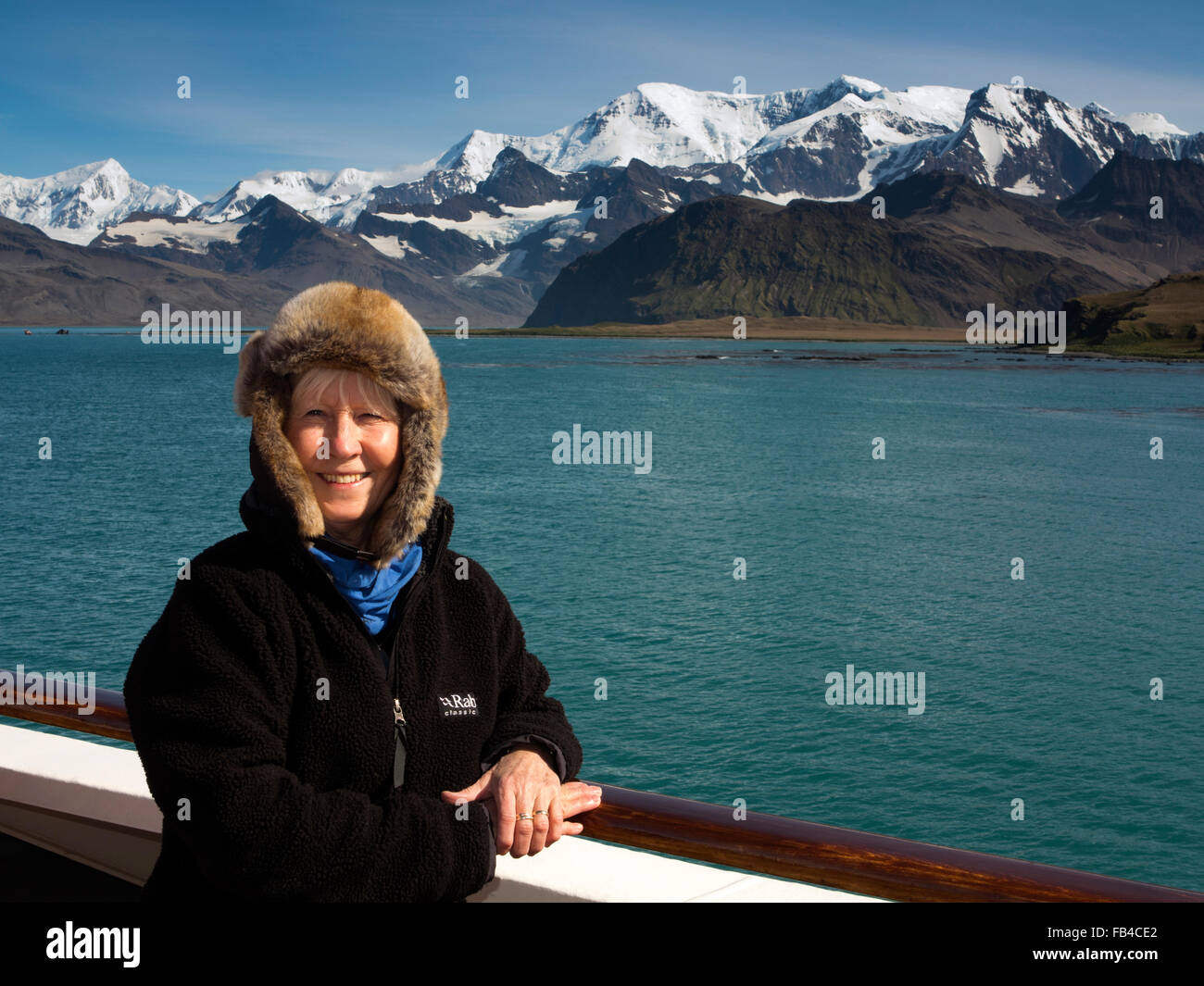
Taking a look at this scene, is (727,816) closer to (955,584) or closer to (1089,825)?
(1089,825)

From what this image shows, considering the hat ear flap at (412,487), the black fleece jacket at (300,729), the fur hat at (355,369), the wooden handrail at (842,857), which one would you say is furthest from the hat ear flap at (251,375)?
the wooden handrail at (842,857)

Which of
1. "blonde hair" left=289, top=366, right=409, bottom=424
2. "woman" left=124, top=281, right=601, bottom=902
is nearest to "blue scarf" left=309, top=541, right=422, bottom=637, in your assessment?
"woman" left=124, top=281, right=601, bottom=902

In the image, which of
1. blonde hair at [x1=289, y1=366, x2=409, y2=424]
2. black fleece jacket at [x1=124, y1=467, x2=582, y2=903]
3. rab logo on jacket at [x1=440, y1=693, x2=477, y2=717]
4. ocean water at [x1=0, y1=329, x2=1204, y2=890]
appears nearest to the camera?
black fleece jacket at [x1=124, y1=467, x2=582, y2=903]

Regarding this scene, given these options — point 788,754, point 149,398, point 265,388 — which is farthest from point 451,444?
point 265,388

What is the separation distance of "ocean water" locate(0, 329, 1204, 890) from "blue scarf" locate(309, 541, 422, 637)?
15.2m

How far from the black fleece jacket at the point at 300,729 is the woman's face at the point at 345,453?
0.19 metres

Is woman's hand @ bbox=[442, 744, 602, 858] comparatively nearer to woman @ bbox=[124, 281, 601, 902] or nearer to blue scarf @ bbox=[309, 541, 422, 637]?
woman @ bbox=[124, 281, 601, 902]

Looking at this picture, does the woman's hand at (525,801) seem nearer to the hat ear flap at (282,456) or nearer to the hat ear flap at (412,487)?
the hat ear flap at (412,487)

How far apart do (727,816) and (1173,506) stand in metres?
49.5

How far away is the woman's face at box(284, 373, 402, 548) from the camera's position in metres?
3.24

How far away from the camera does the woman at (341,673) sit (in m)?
2.85

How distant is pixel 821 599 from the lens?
1212 inches
